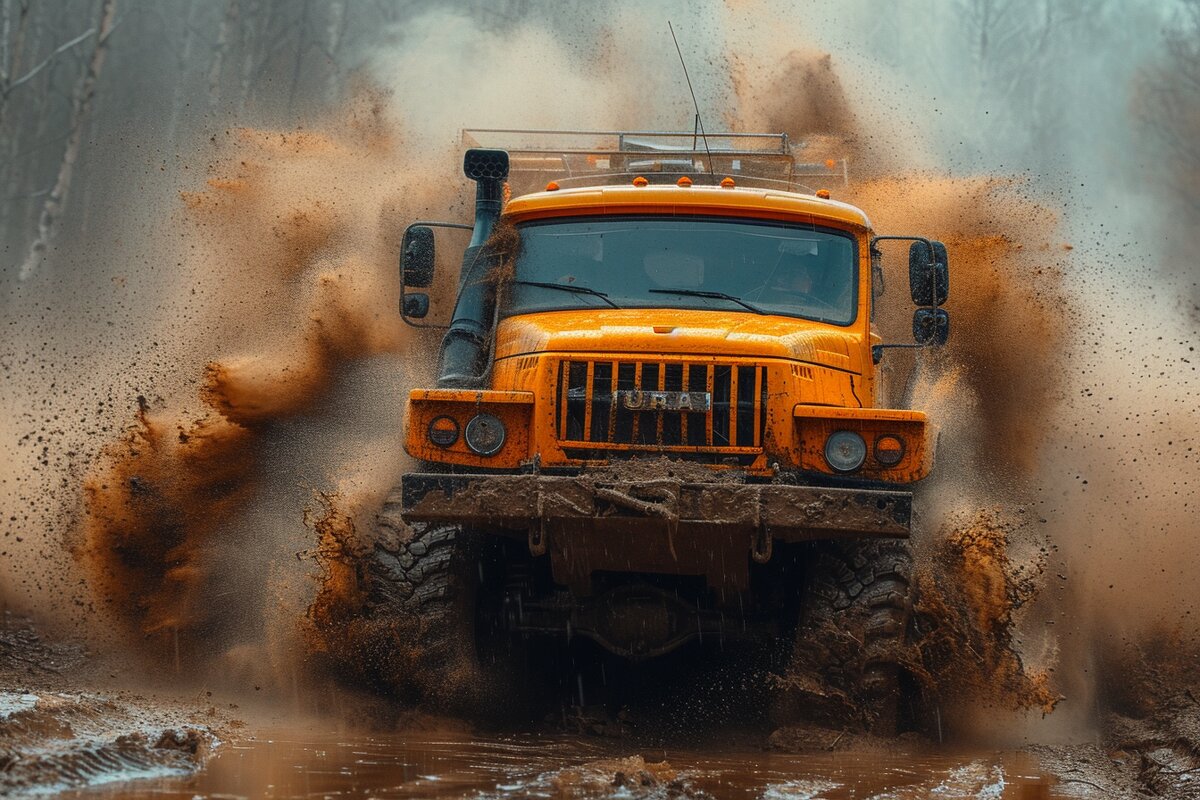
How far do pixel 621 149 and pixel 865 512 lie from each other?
15.4 feet

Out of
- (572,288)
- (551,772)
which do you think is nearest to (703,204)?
(572,288)

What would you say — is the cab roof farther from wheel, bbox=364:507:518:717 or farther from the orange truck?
wheel, bbox=364:507:518:717

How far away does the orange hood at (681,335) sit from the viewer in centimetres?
697

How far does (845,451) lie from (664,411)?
0.83 metres

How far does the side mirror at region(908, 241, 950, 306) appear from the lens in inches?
320

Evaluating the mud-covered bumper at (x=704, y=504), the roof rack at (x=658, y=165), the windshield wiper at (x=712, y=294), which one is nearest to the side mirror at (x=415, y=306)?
the windshield wiper at (x=712, y=294)

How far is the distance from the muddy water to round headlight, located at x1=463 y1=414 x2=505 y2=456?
1.30 metres

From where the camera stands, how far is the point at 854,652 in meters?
6.72

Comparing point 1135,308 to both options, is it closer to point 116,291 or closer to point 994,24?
point 116,291

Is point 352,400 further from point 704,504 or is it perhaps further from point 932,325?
point 704,504

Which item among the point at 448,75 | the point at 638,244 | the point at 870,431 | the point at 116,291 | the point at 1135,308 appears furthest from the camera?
the point at 116,291

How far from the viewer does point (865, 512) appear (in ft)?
20.6

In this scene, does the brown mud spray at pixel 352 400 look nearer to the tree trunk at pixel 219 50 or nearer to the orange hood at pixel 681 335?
the orange hood at pixel 681 335

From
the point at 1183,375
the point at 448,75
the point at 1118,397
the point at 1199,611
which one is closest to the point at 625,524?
the point at 1199,611
